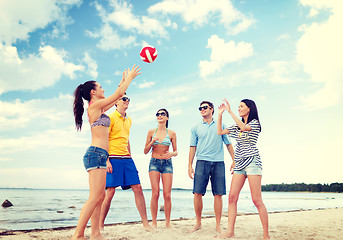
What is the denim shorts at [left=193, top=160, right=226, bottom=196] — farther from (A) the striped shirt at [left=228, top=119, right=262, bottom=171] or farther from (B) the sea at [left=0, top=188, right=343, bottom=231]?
(B) the sea at [left=0, top=188, right=343, bottom=231]

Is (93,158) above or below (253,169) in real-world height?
above

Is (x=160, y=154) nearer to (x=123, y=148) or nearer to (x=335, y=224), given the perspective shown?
(x=123, y=148)

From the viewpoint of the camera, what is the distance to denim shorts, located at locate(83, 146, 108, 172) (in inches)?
163

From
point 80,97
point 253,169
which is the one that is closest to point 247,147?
point 253,169

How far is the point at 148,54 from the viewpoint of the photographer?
647 centimetres

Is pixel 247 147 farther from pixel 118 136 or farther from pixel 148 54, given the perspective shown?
pixel 148 54

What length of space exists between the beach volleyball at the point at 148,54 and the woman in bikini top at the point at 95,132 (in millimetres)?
1873

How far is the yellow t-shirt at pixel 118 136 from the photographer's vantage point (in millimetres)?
5477

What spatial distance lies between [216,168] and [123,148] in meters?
2.12

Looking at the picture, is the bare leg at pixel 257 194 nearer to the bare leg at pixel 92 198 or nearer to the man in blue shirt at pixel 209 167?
the man in blue shirt at pixel 209 167

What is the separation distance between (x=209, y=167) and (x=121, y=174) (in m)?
1.95

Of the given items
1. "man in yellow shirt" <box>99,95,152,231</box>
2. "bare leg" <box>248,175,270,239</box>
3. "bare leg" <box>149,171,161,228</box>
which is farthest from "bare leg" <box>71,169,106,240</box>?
"bare leg" <box>248,175,270,239</box>

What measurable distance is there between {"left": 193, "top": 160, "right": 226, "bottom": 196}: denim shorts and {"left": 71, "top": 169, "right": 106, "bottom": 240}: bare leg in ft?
7.98

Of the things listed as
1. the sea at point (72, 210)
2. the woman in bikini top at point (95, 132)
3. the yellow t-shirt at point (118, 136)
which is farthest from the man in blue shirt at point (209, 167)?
the sea at point (72, 210)
